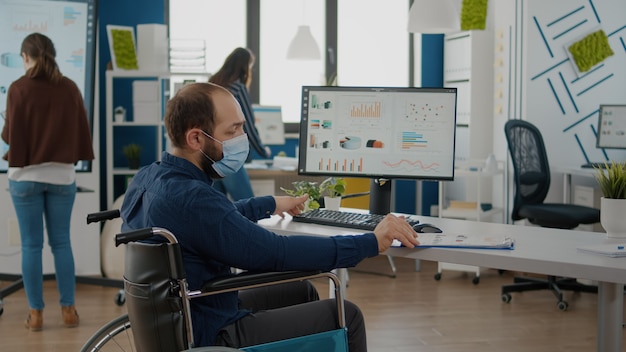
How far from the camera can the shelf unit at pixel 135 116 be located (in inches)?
212

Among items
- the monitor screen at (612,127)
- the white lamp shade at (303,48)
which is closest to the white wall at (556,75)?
the monitor screen at (612,127)

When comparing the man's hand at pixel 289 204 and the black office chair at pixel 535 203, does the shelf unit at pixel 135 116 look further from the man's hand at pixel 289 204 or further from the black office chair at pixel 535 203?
the man's hand at pixel 289 204

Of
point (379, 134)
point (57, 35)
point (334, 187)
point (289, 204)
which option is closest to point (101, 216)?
point (289, 204)

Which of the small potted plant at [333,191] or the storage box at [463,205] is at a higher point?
the small potted plant at [333,191]

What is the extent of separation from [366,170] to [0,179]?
9.73 feet

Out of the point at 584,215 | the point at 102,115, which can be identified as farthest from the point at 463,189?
the point at 102,115

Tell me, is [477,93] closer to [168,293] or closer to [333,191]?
[333,191]

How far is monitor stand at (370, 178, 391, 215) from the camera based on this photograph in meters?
3.06

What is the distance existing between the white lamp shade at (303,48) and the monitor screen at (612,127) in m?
2.02

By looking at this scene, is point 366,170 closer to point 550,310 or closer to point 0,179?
point 550,310

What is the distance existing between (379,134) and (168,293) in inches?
50.3

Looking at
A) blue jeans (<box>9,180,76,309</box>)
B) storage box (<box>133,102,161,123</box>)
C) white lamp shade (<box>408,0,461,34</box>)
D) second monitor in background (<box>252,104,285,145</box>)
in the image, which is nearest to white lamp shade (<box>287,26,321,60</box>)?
second monitor in background (<box>252,104,285,145</box>)

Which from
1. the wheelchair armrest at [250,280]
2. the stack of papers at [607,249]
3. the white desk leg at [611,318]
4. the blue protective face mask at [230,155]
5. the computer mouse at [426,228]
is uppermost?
the blue protective face mask at [230,155]

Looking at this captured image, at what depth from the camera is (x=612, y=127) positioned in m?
5.71
